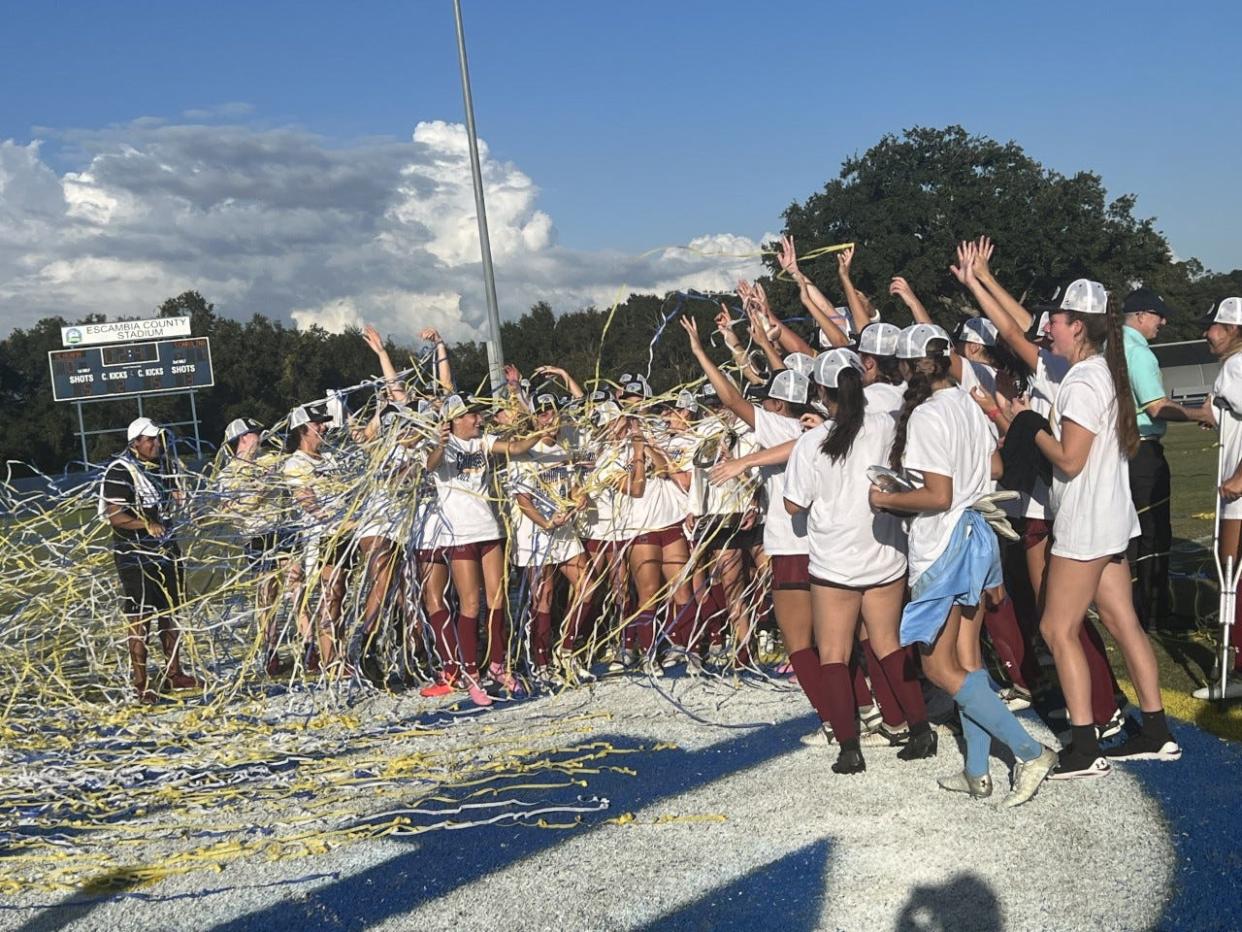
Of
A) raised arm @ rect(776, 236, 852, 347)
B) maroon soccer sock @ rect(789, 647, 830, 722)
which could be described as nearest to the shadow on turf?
maroon soccer sock @ rect(789, 647, 830, 722)

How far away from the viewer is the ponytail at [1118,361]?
4.73 m

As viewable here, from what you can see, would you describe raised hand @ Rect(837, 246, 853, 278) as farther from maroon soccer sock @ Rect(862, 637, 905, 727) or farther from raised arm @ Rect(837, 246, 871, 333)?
maroon soccer sock @ Rect(862, 637, 905, 727)

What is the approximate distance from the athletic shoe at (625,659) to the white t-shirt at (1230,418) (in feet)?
11.8

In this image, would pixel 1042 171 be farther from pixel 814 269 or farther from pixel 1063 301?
pixel 1063 301

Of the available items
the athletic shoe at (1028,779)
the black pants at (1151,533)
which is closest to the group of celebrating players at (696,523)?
the athletic shoe at (1028,779)

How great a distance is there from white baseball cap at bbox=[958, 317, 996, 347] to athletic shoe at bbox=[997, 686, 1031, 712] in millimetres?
1960

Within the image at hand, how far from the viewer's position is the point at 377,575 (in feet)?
24.2

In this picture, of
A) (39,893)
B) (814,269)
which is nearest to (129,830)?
(39,893)

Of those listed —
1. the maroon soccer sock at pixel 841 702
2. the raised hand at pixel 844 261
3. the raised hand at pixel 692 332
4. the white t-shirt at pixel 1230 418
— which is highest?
the raised hand at pixel 844 261

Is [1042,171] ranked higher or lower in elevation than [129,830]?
higher

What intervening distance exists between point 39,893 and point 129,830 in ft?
2.17

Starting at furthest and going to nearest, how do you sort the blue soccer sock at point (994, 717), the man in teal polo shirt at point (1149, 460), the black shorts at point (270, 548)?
the black shorts at point (270, 548) < the man in teal polo shirt at point (1149, 460) < the blue soccer sock at point (994, 717)

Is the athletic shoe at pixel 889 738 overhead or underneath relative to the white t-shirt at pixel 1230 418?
underneath

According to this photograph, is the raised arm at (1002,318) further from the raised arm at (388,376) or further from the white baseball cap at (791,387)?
the raised arm at (388,376)
